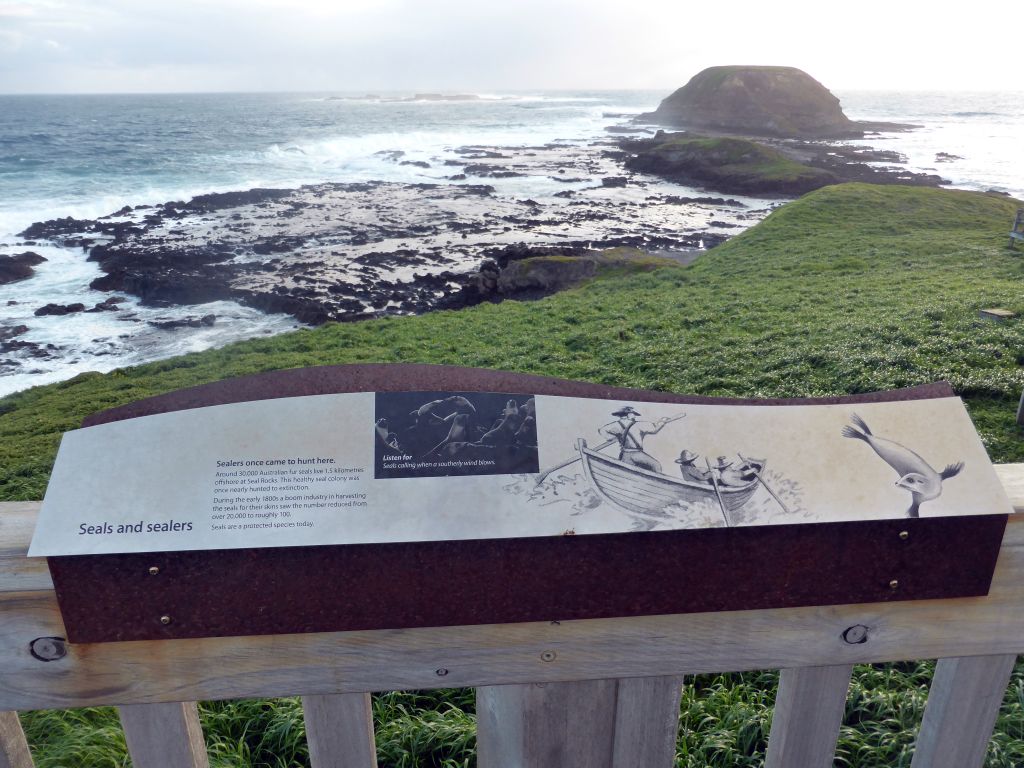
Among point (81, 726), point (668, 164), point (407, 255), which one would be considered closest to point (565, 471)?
point (81, 726)

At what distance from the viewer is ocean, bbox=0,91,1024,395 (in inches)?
649

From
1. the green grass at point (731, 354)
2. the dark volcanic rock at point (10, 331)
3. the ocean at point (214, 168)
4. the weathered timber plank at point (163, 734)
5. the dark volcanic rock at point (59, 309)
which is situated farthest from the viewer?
the dark volcanic rock at point (59, 309)

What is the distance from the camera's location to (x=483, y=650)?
30.5 inches

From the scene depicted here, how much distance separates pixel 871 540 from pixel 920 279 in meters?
12.1

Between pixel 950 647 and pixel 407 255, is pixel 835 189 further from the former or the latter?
pixel 950 647

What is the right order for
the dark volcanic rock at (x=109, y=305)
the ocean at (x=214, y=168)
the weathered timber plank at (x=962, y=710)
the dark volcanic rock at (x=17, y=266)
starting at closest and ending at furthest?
the weathered timber plank at (x=962, y=710) < the ocean at (x=214, y=168) < the dark volcanic rock at (x=109, y=305) < the dark volcanic rock at (x=17, y=266)

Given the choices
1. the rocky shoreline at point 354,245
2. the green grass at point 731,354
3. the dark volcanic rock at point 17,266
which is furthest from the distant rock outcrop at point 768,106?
the dark volcanic rock at point 17,266

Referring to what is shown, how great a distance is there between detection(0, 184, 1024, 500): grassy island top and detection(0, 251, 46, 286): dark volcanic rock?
40.6 feet

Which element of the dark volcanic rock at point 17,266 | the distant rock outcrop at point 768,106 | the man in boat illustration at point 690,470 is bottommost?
the dark volcanic rock at point 17,266

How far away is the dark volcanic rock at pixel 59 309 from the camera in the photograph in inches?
703

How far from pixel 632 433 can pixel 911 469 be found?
310mm

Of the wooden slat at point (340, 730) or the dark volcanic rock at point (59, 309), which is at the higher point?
the wooden slat at point (340, 730)

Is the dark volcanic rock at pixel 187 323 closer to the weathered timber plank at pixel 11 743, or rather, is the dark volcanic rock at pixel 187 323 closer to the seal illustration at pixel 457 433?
the weathered timber plank at pixel 11 743

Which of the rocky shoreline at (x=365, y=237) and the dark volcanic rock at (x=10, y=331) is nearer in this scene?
the dark volcanic rock at (x=10, y=331)
